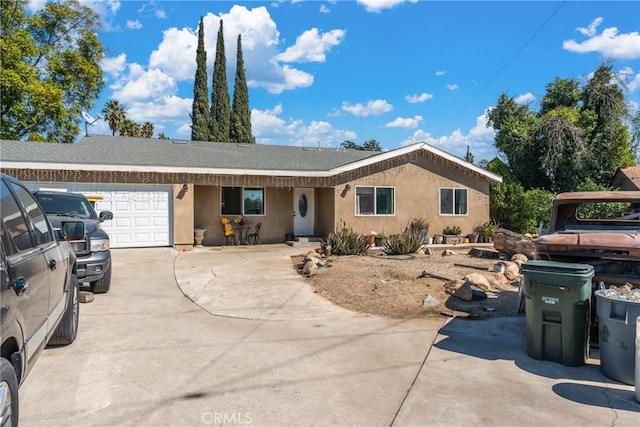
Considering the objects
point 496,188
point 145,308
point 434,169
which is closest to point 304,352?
point 145,308

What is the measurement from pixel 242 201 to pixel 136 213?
3.85m

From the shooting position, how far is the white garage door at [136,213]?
13531 mm

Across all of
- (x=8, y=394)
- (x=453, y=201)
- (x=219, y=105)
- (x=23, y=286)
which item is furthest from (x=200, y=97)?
(x=8, y=394)

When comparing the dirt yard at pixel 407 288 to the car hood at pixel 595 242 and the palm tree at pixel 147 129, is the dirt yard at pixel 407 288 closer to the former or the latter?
the car hood at pixel 595 242

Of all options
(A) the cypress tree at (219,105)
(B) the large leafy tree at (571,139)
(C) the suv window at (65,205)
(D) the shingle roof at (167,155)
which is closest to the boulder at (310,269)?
(C) the suv window at (65,205)

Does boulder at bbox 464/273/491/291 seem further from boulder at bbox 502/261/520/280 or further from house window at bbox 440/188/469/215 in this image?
house window at bbox 440/188/469/215

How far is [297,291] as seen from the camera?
8500 millimetres

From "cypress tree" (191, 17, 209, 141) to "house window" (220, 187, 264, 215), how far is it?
60.4 ft

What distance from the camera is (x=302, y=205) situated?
17609mm

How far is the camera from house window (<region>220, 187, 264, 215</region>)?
53.1 ft

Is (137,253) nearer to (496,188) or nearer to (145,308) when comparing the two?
(145,308)

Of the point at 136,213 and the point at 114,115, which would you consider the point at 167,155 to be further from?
the point at 114,115

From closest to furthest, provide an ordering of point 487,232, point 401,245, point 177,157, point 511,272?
point 511,272 → point 401,245 → point 177,157 → point 487,232

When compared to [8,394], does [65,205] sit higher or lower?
higher
